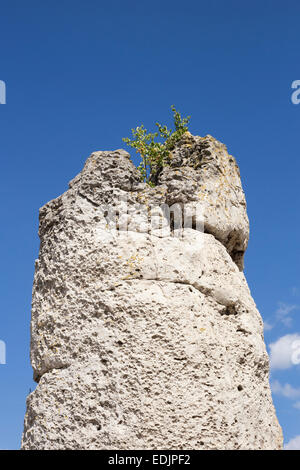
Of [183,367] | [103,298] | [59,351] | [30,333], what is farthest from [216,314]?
[30,333]

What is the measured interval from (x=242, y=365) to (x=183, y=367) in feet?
2.86

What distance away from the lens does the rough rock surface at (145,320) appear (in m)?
5.37

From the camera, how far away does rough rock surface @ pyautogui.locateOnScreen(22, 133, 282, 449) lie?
537cm

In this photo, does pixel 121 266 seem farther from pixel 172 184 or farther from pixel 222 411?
pixel 222 411

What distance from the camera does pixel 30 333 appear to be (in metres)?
6.45

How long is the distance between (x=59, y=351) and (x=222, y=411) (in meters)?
1.77

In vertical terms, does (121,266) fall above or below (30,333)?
above

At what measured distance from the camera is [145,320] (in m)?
5.59
